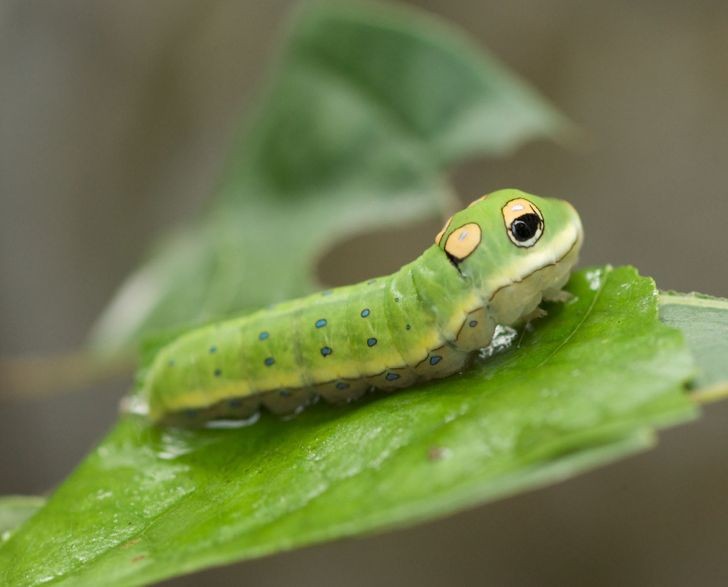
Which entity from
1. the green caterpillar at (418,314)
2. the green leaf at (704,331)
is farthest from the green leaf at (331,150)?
the green leaf at (704,331)

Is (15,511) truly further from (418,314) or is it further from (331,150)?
(331,150)

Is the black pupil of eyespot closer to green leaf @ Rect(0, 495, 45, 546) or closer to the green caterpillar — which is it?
the green caterpillar

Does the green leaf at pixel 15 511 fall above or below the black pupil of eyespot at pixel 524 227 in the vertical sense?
below

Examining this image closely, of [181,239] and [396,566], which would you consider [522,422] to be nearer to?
[181,239]

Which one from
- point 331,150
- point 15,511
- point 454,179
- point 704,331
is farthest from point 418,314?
point 454,179

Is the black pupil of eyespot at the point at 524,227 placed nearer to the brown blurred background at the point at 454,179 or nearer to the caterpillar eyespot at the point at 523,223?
the caterpillar eyespot at the point at 523,223

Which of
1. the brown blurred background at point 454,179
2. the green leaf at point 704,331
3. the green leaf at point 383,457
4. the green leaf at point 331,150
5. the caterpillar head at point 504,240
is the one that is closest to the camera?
the green leaf at point 383,457

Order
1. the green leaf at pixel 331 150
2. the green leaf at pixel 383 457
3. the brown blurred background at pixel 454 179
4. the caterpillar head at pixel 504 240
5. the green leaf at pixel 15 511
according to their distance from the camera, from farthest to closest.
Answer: the brown blurred background at pixel 454 179, the green leaf at pixel 331 150, the green leaf at pixel 15 511, the caterpillar head at pixel 504 240, the green leaf at pixel 383 457

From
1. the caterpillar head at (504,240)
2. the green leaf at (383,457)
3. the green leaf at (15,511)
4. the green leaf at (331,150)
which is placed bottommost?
the green leaf at (383,457)
